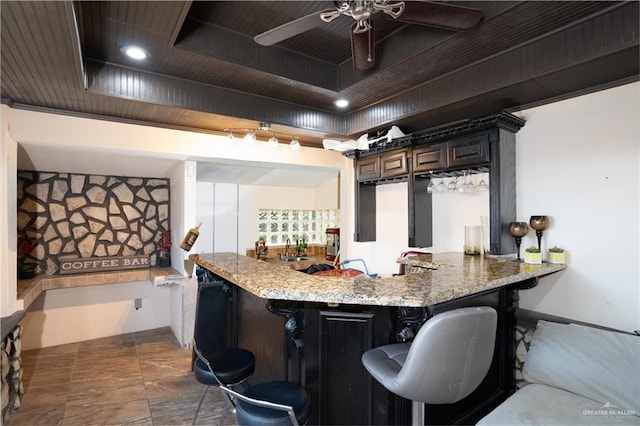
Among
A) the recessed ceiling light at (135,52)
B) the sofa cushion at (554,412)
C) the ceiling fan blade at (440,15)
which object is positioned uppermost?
the recessed ceiling light at (135,52)

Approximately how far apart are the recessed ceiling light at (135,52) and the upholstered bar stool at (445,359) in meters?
2.35

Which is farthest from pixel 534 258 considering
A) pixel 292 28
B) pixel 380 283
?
pixel 292 28

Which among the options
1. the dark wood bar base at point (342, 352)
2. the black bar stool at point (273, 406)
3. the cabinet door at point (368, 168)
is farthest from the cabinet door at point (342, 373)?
the cabinet door at point (368, 168)

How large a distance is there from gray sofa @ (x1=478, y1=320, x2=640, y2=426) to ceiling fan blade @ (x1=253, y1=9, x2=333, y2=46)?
85.1 inches

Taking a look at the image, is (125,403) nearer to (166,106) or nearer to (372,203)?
(166,106)

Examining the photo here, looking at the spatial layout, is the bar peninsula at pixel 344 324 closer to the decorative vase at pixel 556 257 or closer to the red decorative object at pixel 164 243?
the decorative vase at pixel 556 257

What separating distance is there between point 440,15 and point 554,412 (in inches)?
81.8

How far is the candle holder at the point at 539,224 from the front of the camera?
242 cm

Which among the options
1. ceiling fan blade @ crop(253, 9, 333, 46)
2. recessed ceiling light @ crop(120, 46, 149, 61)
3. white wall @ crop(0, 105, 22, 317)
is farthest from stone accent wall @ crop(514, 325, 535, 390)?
white wall @ crop(0, 105, 22, 317)

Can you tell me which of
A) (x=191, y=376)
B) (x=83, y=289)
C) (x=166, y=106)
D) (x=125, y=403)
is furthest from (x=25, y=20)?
(x=83, y=289)

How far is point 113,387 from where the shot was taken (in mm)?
2836

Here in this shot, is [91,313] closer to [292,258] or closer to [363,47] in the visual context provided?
[292,258]

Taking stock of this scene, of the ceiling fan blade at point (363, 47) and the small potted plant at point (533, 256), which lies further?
the small potted plant at point (533, 256)

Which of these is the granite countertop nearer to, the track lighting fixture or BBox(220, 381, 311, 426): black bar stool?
BBox(220, 381, 311, 426): black bar stool
